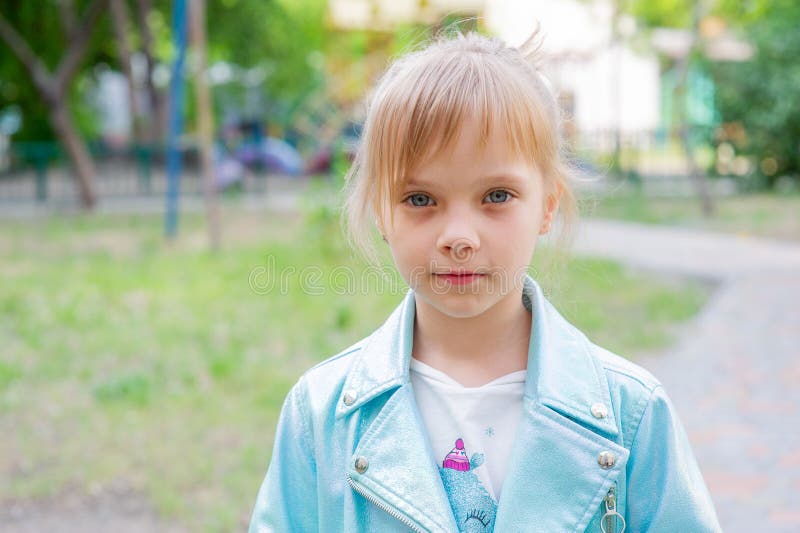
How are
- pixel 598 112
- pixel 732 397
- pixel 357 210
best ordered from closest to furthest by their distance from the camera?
1. pixel 357 210
2. pixel 732 397
3. pixel 598 112

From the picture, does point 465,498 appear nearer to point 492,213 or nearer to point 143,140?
point 492,213

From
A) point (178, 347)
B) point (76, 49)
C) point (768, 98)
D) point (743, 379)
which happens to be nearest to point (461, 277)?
point (743, 379)

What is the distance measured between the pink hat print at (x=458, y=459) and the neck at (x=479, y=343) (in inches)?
4.1

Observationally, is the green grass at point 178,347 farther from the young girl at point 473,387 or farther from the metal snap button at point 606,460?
the metal snap button at point 606,460

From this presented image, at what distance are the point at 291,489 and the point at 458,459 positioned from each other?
286mm

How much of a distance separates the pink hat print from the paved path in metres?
2.31

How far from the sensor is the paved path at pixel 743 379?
3.72 m

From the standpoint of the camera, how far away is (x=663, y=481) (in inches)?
56.7

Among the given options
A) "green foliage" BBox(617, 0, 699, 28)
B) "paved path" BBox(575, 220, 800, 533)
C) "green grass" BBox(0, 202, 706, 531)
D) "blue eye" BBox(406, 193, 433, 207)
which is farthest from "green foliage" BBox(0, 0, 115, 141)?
"blue eye" BBox(406, 193, 433, 207)

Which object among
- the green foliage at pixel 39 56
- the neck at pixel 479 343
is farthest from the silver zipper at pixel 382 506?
the green foliage at pixel 39 56

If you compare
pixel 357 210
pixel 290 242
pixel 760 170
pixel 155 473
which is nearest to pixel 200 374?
pixel 155 473

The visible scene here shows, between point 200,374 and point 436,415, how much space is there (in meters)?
3.82

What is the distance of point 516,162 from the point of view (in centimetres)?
146

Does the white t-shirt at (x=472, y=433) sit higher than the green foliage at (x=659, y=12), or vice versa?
the green foliage at (x=659, y=12)
